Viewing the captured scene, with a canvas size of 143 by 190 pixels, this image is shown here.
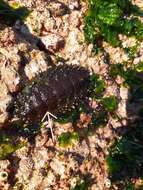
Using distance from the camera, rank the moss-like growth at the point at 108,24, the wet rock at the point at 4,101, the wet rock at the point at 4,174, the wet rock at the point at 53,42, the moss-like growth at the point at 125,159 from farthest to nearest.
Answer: the moss-like growth at the point at 108,24 < the wet rock at the point at 53,42 < the moss-like growth at the point at 125,159 < the wet rock at the point at 4,101 < the wet rock at the point at 4,174

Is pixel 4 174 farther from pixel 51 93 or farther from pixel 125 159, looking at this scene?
pixel 125 159

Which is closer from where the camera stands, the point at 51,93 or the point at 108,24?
the point at 51,93

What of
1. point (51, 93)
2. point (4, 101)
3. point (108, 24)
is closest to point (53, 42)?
point (108, 24)

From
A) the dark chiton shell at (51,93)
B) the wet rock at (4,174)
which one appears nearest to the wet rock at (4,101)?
the dark chiton shell at (51,93)

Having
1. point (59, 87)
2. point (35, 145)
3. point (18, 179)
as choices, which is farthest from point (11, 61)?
→ point (18, 179)

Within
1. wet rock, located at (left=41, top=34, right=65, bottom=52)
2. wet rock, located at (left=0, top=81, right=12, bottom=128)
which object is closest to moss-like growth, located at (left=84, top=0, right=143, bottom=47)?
wet rock, located at (left=41, top=34, right=65, bottom=52)

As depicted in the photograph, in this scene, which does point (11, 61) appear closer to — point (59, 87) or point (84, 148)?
point (59, 87)

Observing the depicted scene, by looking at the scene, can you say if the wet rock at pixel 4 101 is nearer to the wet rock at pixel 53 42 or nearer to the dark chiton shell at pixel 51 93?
the dark chiton shell at pixel 51 93

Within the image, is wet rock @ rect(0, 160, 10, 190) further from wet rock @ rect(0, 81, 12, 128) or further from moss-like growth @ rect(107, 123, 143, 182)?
moss-like growth @ rect(107, 123, 143, 182)
